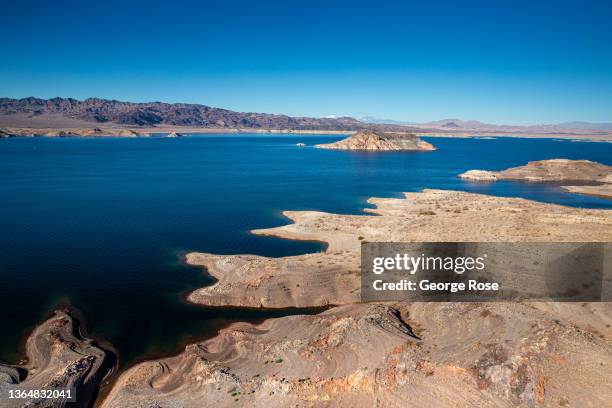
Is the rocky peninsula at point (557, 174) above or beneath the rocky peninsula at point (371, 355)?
above

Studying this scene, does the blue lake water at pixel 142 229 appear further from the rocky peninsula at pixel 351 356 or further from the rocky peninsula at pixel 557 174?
the rocky peninsula at pixel 557 174

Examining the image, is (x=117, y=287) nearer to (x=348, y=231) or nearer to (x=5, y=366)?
(x=5, y=366)

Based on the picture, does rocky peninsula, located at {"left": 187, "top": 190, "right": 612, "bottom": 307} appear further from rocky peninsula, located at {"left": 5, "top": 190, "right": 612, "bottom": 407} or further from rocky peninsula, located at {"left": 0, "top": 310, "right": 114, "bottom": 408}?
rocky peninsula, located at {"left": 0, "top": 310, "right": 114, "bottom": 408}

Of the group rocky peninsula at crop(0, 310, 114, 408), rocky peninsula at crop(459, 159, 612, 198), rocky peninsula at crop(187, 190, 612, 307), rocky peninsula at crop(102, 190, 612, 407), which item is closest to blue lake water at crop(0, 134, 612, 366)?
rocky peninsula at crop(0, 310, 114, 408)

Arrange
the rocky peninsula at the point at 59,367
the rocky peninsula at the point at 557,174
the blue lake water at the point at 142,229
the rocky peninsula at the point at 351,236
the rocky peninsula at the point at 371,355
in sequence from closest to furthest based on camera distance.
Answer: the rocky peninsula at the point at 371,355, the rocky peninsula at the point at 59,367, the blue lake water at the point at 142,229, the rocky peninsula at the point at 351,236, the rocky peninsula at the point at 557,174

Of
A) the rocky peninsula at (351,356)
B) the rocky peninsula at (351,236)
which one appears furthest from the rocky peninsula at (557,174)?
the rocky peninsula at (351,356)

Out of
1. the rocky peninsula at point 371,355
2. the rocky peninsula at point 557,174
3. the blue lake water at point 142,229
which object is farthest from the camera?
the rocky peninsula at point 557,174
